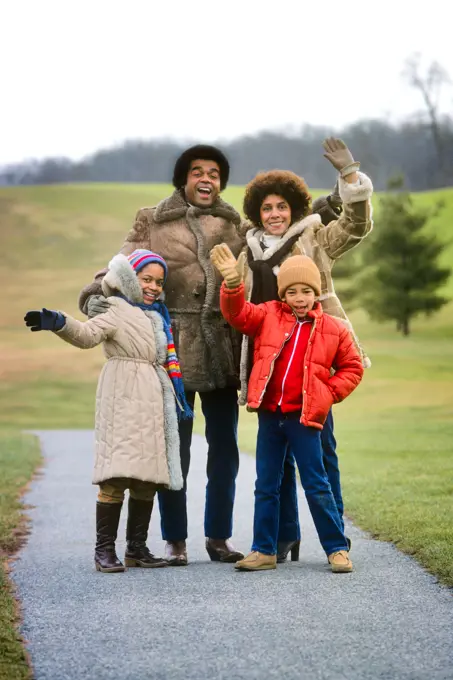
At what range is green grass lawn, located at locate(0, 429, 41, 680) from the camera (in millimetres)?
3899

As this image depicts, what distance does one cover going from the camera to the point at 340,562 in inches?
219

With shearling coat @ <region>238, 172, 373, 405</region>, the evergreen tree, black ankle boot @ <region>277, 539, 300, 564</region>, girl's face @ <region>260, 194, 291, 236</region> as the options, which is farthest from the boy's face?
the evergreen tree

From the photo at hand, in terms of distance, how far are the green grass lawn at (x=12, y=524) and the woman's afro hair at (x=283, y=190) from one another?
2.33 m

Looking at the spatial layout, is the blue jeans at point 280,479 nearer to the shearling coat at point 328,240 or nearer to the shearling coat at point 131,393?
the shearling coat at point 328,240

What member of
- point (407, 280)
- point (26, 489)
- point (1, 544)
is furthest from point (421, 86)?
point (1, 544)

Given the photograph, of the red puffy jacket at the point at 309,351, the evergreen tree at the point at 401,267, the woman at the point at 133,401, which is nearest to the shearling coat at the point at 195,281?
the woman at the point at 133,401

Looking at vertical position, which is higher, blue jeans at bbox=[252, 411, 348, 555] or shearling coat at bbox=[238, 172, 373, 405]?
shearling coat at bbox=[238, 172, 373, 405]

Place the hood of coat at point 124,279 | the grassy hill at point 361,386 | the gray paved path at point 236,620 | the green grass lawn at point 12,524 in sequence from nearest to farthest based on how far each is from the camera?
the gray paved path at point 236,620
the green grass lawn at point 12,524
the hood of coat at point 124,279
the grassy hill at point 361,386

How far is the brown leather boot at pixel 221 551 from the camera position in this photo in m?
6.19

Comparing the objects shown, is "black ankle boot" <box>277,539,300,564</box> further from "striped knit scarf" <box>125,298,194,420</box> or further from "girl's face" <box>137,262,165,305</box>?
"girl's face" <box>137,262,165,305</box>

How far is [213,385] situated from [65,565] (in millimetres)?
1238

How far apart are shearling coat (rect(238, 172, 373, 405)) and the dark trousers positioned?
39cm

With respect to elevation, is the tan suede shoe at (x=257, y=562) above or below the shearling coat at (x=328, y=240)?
below

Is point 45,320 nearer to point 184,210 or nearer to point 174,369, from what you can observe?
point 174,369
